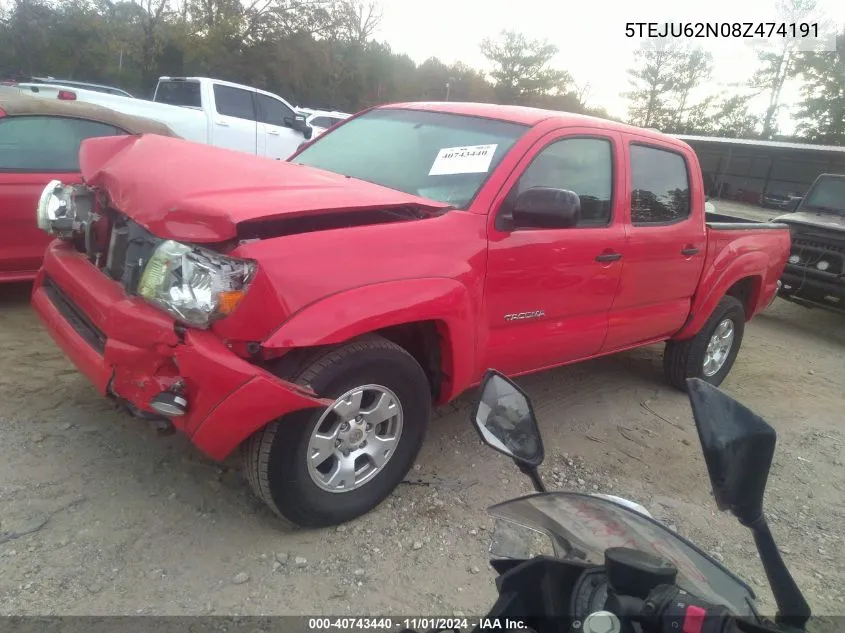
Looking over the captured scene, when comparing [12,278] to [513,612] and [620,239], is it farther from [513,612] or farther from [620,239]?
[513,612]

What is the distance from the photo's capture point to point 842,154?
16.2 m

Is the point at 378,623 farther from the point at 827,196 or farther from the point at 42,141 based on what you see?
the point at 827,196

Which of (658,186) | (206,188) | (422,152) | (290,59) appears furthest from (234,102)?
(290,59)

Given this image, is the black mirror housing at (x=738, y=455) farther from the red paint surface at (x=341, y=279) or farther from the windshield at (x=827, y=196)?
the windshield at (x=827, y=196)

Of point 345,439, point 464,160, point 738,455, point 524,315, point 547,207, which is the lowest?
point 345,439

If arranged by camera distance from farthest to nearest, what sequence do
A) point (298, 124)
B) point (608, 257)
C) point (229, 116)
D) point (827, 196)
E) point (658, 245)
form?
point (298, 124), point (229, 116), point (827, 196), point (658, 245), point (608, 257)

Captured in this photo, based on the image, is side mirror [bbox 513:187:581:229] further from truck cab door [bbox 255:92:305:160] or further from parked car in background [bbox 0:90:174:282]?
truck cab door [bbox 255:92:305:160]

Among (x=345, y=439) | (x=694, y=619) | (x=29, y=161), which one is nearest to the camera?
(x=694, y=619)

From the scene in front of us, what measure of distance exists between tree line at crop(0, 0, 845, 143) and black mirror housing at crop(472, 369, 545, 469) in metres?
23.3

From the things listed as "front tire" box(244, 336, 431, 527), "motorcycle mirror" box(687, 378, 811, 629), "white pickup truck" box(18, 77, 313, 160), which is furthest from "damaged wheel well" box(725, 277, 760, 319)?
"white pickup truck" box(18, 77, 313, 160)

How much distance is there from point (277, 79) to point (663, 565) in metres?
33.4

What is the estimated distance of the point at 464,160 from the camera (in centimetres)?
339

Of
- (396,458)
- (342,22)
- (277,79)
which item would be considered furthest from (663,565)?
(342,22)

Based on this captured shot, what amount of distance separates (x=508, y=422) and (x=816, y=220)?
818 centimetres
